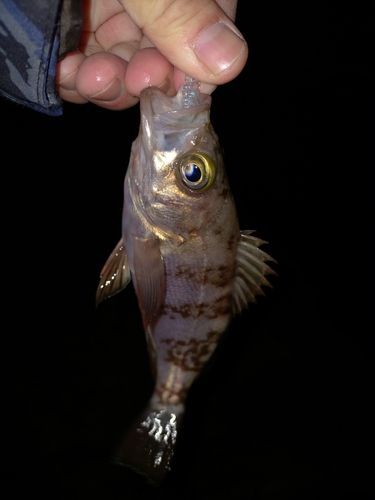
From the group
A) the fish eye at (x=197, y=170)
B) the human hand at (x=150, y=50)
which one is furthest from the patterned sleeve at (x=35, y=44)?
the fish eye at (x=197, y=170)

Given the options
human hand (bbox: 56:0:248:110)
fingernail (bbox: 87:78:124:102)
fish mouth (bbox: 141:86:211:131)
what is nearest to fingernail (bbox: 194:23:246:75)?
human hand (bbox: 56:0:248:110)

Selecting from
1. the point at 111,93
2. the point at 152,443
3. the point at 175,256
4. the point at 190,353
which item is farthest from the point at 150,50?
the point at 152,443

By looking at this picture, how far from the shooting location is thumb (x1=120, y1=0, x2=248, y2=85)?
128 cm

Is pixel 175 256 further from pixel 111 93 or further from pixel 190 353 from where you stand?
pixel 111 93

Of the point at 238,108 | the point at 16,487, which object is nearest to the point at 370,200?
the point at 238,108

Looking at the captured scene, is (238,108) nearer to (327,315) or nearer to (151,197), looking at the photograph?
(327,315)

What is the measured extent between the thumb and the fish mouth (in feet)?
0.42

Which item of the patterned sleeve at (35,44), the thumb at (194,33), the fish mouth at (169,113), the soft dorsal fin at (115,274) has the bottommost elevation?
the soft dorsal fin at (115,274)

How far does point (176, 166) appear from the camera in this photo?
1568mm

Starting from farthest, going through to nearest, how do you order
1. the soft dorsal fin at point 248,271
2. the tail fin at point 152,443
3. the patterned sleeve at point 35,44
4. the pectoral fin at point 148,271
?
the tail fin at point 152,443
the soft dorsal fin at point 248,271
the pectoral fin at point 148,271
the patterned sleeve at point 35,44

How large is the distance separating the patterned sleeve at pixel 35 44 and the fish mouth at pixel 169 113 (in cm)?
34

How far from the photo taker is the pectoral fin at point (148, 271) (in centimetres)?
170

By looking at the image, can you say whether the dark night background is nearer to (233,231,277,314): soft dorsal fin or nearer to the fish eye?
(233,231,277,314): soft dorsal fin

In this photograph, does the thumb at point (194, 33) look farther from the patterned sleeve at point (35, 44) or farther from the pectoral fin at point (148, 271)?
the pectoral fin at point (148, 271)
